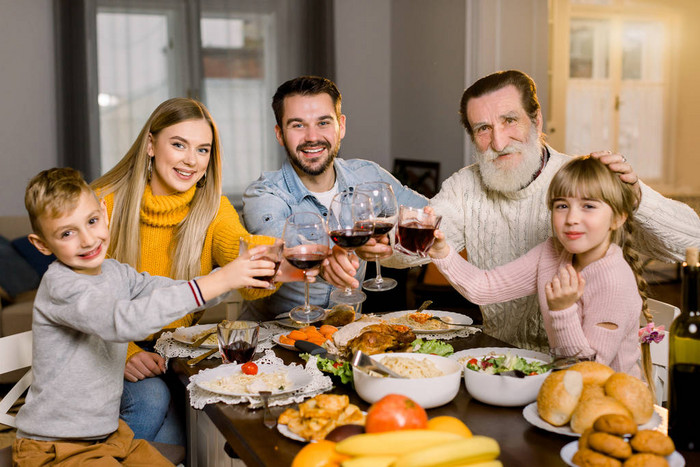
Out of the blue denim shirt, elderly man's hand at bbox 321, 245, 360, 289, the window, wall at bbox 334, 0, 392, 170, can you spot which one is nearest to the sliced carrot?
elderly man's hand at bbox 321, 245, 360, 289

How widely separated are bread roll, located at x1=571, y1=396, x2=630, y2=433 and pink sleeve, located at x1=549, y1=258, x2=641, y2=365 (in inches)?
15.4

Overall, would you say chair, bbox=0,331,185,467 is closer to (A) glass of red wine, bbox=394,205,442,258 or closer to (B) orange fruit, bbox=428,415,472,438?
→ (A) glass of red wine, bbox=394,205,442,258

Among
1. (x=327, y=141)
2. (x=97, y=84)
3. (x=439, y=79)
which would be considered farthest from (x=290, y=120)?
(x=97, y=84)

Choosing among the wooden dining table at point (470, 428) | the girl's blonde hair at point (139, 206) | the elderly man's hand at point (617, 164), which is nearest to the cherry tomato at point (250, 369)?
the wooden dining table at point (470, 428)

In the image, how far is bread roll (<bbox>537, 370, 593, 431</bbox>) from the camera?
1.25 meters

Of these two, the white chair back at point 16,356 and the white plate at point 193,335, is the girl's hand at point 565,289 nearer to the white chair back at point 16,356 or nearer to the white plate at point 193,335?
the white plate at point 193,335

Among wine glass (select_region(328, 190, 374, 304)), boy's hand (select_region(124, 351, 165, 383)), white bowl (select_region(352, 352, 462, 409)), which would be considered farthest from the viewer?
boy's hand (select_region(124, 351, 165, 383))

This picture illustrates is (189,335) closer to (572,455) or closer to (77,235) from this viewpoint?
Result: (77,235)

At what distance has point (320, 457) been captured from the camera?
1.09m

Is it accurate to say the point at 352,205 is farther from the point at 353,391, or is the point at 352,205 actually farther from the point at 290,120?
the point at 290,120

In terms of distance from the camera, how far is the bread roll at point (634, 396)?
121 centimetres

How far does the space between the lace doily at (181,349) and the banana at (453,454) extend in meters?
0.97

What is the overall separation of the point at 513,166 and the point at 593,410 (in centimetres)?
127

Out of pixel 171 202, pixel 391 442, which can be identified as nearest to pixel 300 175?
pixel 171 202
